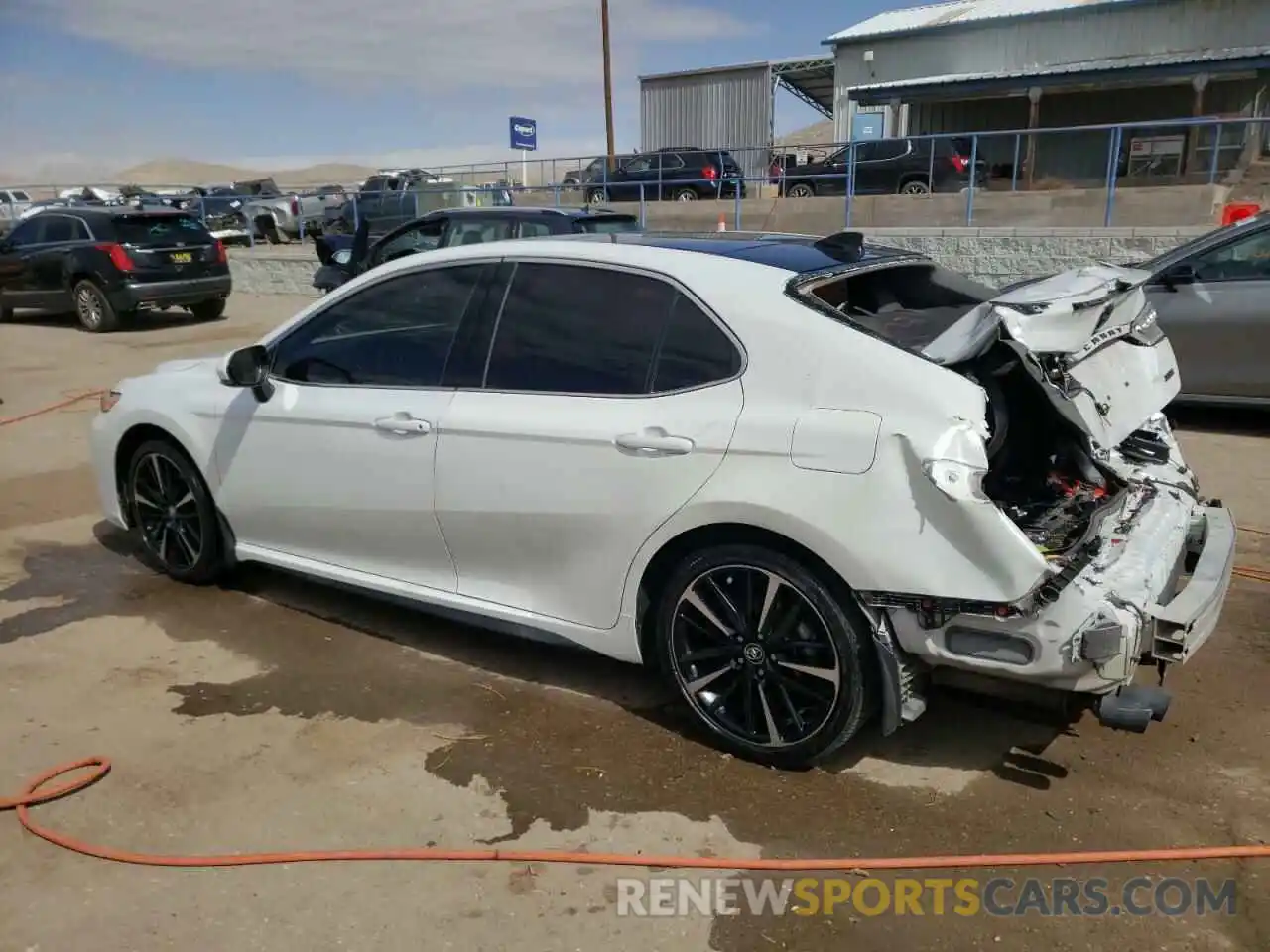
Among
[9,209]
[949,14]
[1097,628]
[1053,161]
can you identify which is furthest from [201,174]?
[1097,628]

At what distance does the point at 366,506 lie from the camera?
412 cm

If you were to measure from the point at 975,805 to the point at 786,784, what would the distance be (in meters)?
0.58

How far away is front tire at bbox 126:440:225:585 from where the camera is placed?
4840 millimetres

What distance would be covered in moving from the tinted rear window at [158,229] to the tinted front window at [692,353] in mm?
13598

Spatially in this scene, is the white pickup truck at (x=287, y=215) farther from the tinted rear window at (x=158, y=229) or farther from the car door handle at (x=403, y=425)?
the car door handle at (x=403, y=425)

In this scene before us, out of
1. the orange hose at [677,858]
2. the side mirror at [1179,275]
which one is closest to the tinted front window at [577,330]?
the orange hose at [677,858]

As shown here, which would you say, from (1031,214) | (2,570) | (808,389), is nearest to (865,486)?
(808,389)

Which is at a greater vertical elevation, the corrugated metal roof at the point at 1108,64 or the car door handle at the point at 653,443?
the corrugated metal roof at the point at 1108,64

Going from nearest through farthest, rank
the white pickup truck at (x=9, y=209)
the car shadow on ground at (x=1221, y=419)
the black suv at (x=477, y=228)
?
the car shadow on ground at (x=1221, y=419)
the black suv at (x=477, y=228)
the white pickup truck at (x=9, y=209)

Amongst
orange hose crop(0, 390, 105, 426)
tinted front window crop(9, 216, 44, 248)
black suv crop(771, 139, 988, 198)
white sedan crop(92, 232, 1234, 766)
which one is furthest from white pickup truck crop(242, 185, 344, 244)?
white sedan crop(92, 232, 1234, 766)

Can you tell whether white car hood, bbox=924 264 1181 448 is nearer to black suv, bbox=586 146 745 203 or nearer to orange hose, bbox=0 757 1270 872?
orange hose, bbox=0 757 1270 872

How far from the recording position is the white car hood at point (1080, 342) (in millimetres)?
3182

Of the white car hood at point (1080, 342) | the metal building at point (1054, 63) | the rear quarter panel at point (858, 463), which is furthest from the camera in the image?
the metal building at point (1054, 63)

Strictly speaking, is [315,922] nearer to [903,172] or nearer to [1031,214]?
[1031,214]
